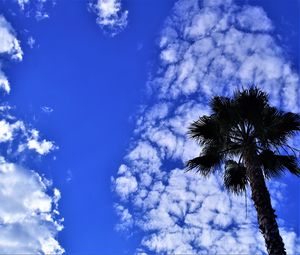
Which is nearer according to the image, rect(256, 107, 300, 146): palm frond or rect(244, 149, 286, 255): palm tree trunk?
rect(244, 149, 286, 255): palm tree trunk

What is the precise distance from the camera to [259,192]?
15039 mm

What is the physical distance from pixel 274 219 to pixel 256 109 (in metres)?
4.59

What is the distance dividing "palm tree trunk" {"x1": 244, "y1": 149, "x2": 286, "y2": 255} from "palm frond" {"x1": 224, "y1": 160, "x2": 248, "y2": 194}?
224 centimetres

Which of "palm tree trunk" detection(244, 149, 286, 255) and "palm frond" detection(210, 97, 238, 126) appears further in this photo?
"palm frond" detection(210, 97, 238, 126)

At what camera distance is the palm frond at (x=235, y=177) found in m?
18.7

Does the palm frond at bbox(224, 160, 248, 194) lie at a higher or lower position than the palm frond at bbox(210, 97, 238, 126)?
lower

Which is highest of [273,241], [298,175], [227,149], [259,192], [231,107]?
[231,107]

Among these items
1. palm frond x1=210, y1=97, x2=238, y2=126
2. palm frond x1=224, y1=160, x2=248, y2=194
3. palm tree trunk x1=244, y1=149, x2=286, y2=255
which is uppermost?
palm frond x1=210, y1=97, x2=238, y2=126

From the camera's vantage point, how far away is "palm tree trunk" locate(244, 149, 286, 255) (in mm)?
13609

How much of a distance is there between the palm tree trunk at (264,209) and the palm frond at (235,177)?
224cm

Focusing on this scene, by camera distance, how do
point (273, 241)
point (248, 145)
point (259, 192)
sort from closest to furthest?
point (273, 241) → point (259, 192) → point (248, 145)

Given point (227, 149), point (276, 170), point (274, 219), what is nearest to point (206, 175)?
point (227, 149)

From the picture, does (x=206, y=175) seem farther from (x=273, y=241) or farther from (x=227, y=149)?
(x=273, y=241)

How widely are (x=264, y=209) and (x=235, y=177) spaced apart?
14.1ft
